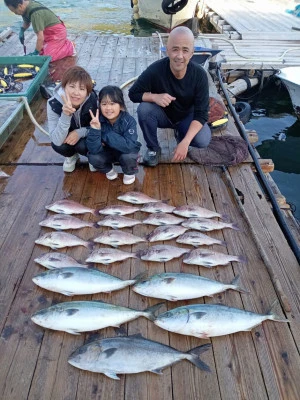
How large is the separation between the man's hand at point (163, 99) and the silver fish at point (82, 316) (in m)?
2.38

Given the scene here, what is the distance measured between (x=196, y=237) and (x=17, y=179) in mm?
2287

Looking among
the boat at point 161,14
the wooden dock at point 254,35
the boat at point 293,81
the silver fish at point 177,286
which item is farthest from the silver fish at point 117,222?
the boat at point 161,14

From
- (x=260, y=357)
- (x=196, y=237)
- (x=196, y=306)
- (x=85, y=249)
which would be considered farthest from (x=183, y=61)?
(x=260, y=357)

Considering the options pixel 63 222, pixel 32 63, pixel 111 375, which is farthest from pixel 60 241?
pixel 32 63

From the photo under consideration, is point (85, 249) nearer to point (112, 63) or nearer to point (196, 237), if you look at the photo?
point (196, 237)

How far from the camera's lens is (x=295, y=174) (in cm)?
704

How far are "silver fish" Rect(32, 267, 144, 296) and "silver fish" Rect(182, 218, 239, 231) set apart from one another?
96 centimetres

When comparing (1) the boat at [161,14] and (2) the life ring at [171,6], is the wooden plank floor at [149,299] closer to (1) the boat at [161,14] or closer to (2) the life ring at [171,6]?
(2) the life ring at [171,6]

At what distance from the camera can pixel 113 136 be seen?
11.6ft

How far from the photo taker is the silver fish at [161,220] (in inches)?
133

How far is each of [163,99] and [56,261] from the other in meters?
2.15

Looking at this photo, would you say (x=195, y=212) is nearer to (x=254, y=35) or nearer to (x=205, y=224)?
(x=205, y=224)

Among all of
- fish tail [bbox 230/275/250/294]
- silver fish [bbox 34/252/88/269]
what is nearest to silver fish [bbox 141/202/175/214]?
silver fish [bbox 34/252/88/269]

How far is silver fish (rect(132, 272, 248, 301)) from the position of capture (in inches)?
101
